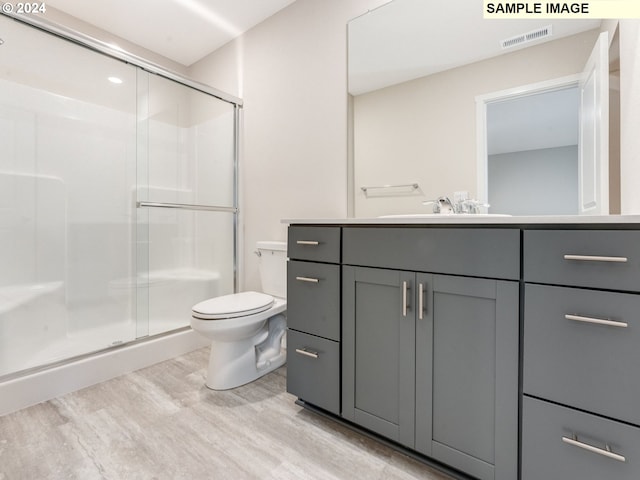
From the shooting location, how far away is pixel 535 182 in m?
1.35

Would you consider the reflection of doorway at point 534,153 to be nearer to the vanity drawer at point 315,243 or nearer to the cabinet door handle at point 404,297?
the cabinet door handle at point 404,297

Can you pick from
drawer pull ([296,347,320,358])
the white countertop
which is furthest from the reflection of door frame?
drawer pull ([296,347,320,358])

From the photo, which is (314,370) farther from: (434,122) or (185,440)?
(434,122)

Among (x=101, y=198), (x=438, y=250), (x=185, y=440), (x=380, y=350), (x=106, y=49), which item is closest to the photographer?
(x=438, y=250)

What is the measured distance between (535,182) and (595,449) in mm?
980

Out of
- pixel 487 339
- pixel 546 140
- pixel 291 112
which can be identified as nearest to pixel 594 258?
pixel 487 339

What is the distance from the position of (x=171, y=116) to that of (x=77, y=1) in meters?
0.94

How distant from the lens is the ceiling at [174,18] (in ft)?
7.15

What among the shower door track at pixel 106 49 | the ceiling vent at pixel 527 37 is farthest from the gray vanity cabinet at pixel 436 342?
the shower door track at pixel 106 49

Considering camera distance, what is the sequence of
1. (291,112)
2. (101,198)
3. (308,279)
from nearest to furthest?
(308,279) → (101,198) → (291,112)

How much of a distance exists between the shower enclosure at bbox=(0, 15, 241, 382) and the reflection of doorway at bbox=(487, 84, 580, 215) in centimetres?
190

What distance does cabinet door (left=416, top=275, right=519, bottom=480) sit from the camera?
3.08 ft

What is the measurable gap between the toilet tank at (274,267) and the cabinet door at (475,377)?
116cm

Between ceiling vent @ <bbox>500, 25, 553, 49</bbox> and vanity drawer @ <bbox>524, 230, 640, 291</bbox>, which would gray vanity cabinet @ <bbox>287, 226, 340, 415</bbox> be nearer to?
vanity drawer @ <bbox>524, 230, 640, 291</bbox>
